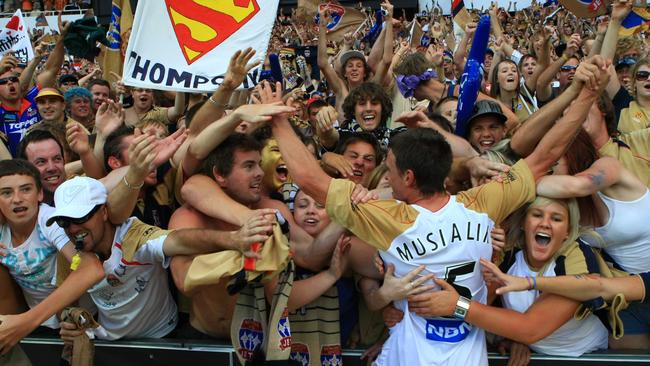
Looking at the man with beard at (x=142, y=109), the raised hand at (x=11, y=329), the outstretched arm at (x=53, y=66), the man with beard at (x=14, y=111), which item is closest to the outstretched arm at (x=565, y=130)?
the raised hand at (x=11, y=329)

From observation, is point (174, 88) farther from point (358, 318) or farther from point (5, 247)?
point (358, 318)

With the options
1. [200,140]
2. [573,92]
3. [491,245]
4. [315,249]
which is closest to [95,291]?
[200,140]

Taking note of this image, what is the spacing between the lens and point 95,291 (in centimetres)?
360

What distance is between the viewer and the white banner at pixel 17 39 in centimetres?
955

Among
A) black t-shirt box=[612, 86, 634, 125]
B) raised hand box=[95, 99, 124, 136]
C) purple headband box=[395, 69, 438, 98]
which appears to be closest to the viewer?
raised hand box=[95, 99, 124, 136]

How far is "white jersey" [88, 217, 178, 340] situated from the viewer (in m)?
3.38

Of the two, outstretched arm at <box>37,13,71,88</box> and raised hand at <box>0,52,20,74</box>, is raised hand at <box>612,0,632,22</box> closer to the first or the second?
outstretched arm at <box>37,13,71,88</box>

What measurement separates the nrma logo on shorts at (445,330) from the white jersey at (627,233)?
0.88 m

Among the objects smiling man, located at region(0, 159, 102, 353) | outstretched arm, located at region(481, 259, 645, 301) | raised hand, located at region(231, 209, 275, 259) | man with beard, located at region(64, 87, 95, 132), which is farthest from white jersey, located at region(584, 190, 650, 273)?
man with beard, located at region(64, 87, 95, 132)

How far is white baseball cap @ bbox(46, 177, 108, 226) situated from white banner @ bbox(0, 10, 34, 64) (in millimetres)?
7153

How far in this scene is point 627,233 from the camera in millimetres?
3238

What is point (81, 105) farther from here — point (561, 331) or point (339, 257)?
point (561, 331)

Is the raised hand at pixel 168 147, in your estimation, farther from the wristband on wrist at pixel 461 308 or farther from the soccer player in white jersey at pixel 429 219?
the wristband on wrist at pixel 461 308

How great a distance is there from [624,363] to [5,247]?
331 centimetres
